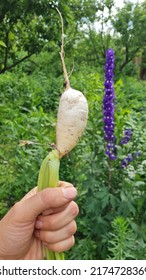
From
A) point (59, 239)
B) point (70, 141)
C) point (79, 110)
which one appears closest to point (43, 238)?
point (59, 239)

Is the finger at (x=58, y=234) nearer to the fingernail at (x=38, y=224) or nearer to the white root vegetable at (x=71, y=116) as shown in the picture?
the fingernail at (x=38, y=224)

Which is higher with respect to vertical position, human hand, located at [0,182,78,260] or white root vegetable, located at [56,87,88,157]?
white root vegetable, located at [56,87,88,157]

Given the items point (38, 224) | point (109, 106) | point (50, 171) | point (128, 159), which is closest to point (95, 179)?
point (128, 159)

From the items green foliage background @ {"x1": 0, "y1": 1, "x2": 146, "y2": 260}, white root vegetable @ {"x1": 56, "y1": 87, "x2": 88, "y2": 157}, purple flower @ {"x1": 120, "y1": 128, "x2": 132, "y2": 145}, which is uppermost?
white root vegetable @ {"x1": 56, "y1": 87, "x2": 88, "y2": 157}

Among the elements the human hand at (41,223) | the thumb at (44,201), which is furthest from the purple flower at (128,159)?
the thumb at (44,201)

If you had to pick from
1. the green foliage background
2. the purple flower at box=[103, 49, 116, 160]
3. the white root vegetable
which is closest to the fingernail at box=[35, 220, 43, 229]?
the white root vegetable

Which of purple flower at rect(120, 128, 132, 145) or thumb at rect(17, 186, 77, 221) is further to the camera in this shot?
purple flower at rect(120, 128, 132, 145)

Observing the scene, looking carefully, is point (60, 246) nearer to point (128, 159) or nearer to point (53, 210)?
point (53, 210)

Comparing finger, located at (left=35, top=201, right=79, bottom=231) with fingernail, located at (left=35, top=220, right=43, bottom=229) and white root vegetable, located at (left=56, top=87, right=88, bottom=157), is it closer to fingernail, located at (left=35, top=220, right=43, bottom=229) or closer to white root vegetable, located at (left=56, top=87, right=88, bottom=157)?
fingernail, located at (left=35, top=220, right=43, bottom=229)
